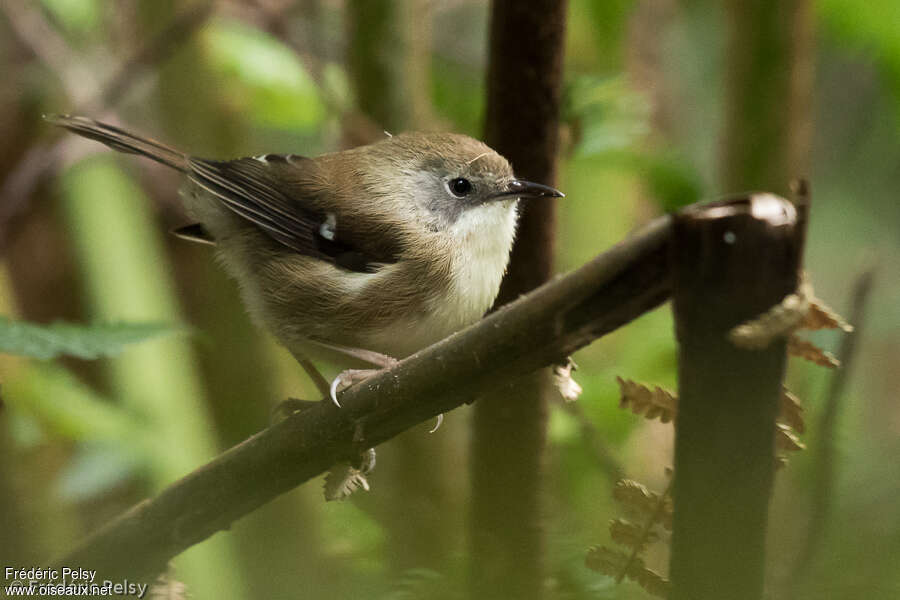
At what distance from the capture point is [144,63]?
372cm

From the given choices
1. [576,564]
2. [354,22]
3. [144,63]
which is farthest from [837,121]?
[576,564]

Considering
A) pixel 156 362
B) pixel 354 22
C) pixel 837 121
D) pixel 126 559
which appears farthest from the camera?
pixel 837 121

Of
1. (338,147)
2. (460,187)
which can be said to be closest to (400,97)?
(338,147)

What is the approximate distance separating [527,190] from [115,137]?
100cm

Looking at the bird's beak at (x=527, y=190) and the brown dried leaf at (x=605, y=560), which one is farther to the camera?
the bird's beak at (x=527, y=190)

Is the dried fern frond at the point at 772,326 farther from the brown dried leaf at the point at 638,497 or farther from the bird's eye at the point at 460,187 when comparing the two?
the bird's eye at the point at 460,187

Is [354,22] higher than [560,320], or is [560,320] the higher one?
[354,22]

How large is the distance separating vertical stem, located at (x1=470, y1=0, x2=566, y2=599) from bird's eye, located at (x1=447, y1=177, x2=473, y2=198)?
14cm

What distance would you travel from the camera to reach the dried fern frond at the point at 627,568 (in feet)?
4.29

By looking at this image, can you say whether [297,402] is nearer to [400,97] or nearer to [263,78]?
[400,97]

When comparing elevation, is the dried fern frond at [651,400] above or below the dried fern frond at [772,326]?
above

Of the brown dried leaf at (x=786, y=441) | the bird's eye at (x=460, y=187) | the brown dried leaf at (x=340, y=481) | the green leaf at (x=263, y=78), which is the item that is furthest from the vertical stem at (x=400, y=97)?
the brown dried leaf at (x=786, y=441)

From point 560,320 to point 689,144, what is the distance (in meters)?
4.17

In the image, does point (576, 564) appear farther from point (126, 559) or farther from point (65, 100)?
point (65, 100)
